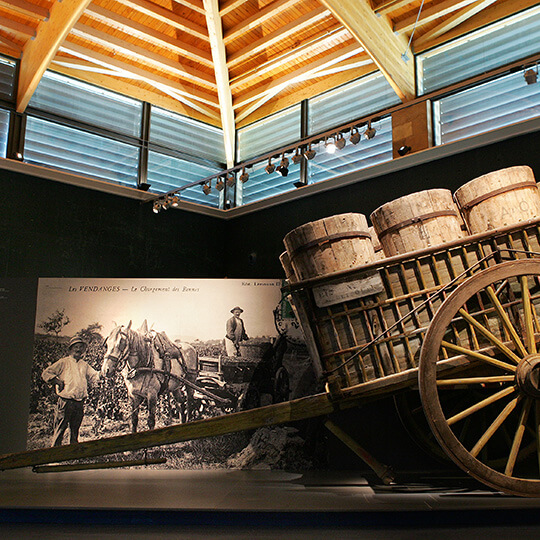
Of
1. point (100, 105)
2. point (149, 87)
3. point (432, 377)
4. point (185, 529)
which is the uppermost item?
point (149, 87)

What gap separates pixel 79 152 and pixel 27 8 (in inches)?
87.0

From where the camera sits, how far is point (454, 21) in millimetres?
7781

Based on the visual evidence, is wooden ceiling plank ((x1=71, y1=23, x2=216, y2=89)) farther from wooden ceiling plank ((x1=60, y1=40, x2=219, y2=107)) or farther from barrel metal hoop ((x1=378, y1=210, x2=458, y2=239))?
barrel metal hoop ((x1=378, y1=210, x2=458, y2=239))

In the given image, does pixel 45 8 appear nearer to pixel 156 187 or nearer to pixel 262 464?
pixel 156 187

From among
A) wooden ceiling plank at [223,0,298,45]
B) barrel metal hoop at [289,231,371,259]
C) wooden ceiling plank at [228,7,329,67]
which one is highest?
wooden ceiling plank at [223,0,298,45]

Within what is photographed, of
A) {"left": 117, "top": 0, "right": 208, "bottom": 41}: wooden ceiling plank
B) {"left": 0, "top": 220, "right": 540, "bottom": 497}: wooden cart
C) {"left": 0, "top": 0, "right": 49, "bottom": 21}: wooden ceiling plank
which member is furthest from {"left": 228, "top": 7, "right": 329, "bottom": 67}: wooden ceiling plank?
{"left": 0, "top": 220, "right": 540, "bottom": 497}: wooden cart

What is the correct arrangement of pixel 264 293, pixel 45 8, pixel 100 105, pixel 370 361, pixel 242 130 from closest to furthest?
pixel 370 361 < pixel 264 293 < pixel 45 8 < pixel 100 105 < pixel 242 130

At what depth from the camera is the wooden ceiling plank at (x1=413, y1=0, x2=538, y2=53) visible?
288 inches

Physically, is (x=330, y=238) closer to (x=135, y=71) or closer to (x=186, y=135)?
(x=135, y=71)

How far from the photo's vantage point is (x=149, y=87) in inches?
389

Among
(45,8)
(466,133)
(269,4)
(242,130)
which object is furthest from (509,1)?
(45,8)

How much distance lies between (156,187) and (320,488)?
681 centimetres

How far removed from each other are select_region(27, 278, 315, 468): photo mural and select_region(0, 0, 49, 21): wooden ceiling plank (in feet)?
12.7

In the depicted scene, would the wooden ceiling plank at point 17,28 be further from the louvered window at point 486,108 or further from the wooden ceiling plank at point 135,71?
the louvered window at point 486,108
